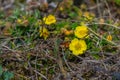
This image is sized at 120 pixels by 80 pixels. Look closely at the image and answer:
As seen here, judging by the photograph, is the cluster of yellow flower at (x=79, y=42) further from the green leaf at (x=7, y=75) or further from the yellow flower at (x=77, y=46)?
the green leaf at (x=7, y=75)

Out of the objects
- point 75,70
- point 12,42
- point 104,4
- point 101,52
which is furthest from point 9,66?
point 104,4

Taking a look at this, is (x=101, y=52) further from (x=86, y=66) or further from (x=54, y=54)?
(x=54, y=54)

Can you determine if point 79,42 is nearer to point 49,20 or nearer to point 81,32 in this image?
point 81,32

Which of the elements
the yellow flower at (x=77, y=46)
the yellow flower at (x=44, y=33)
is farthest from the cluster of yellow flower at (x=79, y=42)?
the yellow flower at (x=44, y=33)

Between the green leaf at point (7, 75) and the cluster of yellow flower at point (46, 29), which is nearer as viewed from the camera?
the green leaf at point (7, 75)

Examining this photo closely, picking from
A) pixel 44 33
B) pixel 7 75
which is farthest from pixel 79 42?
pixel 7 75

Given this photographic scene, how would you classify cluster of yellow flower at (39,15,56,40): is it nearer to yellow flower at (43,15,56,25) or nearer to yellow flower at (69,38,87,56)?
yellow flower at (43,15,56,25)

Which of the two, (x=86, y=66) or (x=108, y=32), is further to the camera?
(x=108, y=32)

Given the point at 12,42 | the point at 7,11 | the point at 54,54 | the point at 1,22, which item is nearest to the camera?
the point at 54,54
